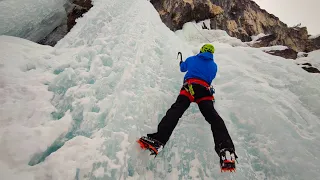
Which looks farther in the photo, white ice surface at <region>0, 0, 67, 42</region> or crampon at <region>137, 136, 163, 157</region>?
white ice surface at <region>0, 0, 67, 42</region>

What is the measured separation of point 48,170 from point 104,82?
1.82m

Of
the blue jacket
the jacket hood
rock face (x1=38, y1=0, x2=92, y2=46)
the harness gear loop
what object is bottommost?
rock face (x1=38, y1=0, x2=92, y2=46)

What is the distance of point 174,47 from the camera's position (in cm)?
639

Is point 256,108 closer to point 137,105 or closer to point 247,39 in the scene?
point 137,105

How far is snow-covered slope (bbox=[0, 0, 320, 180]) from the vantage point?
249cm

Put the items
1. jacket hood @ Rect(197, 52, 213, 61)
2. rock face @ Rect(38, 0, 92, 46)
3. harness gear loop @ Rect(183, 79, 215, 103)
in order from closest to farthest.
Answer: harness gear loop @ Rect(183, 79, 215, 103) → jacket hood @ Rect(197, 52, 213, 61) → rock face @ Rect(38, 0, 92, 46)

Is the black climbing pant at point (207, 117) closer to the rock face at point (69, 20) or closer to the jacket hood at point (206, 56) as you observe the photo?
the jacket hood at point (206, 56)

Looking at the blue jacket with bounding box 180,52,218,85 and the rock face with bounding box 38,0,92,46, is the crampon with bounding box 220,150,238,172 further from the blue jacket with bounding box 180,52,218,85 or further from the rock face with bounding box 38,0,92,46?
the rock face with bounding box 38,0,92,46

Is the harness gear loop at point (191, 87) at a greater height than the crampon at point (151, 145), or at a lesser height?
greater

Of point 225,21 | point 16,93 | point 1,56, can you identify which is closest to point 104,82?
point 16,93

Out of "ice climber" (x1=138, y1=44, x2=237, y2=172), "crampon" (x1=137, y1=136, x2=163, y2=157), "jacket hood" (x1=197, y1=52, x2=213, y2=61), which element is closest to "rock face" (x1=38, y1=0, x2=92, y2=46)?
"ice climber" (x1=138, y1=44, x2=237, y2=172)

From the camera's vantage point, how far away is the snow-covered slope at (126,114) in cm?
249

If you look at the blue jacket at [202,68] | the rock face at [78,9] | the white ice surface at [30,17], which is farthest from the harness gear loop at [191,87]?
the rock face at [78,9]

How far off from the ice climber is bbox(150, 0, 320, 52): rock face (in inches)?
370
